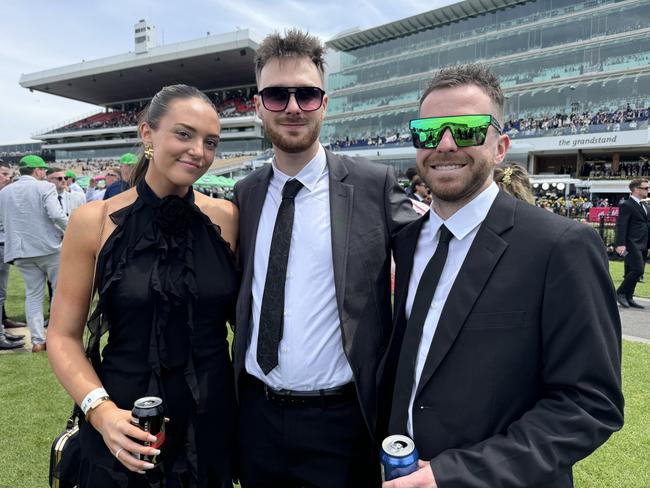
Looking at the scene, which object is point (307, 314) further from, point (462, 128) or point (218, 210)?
point (462, 128)

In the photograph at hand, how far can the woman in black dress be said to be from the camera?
1.94 m

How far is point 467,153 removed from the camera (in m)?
1.68

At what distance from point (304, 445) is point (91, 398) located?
0.93m

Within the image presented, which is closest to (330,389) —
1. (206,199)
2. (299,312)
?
(299,312)

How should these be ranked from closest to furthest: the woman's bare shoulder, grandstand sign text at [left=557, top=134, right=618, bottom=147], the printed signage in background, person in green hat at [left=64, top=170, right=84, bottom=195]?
the woman's bare shoulder < person in green hat at [left=64, top=170, right=84, bottom=195] < the printed signage in background < grandstand sign text at [left=557, top=134, right=618, bottom=147]

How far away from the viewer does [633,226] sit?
867cm

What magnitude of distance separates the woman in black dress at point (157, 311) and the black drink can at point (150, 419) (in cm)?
29

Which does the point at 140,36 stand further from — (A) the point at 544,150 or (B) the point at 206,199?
(B) the point at 206,199

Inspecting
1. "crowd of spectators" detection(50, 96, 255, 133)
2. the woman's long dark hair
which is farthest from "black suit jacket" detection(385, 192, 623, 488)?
"crowd of spectators" detection(50, 96, 255, 133)

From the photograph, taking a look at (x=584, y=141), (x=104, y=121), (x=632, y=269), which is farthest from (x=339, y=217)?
(x=104, y=121)

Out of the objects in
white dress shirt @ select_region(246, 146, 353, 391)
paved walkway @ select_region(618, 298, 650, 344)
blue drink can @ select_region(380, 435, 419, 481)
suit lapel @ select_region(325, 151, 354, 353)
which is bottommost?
paved walkway @ select_region(618, 298, 650, 344)

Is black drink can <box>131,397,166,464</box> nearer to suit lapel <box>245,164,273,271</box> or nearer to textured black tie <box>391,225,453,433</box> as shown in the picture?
suit lapel <box>245,164,273,271</box>

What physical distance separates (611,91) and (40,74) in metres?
69.3

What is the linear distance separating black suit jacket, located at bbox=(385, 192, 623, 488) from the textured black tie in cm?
8
